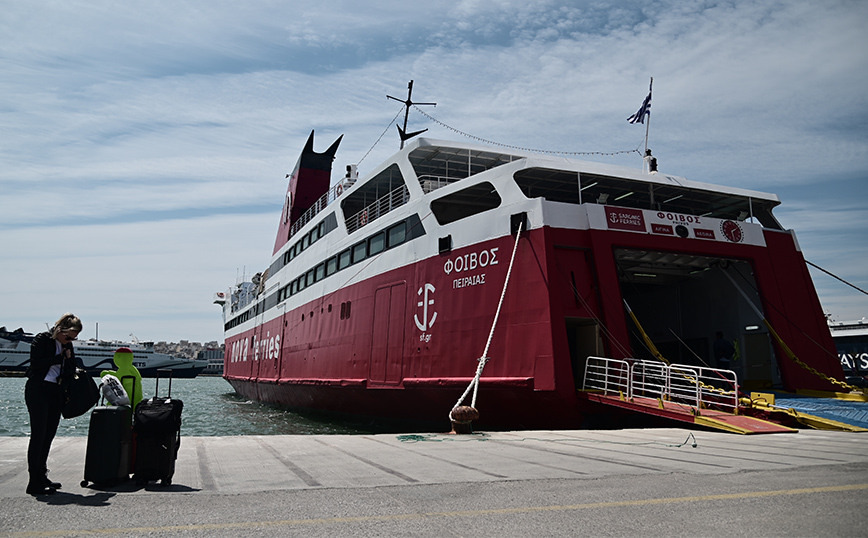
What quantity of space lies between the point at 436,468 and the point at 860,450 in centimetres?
487

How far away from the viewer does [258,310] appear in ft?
106

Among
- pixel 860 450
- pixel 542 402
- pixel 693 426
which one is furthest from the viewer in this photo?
pixel 542 402

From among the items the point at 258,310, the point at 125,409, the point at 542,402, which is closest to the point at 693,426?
the point at 542,402

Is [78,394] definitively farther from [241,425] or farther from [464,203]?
[241,425]

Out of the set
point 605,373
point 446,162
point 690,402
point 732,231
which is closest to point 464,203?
point 446,162

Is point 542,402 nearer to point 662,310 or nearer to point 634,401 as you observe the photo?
point 634,401

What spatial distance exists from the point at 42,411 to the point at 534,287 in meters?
8.84

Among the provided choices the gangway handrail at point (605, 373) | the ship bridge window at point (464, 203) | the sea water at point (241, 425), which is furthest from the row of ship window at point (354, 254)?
the gangway handrail at point (605, 373)

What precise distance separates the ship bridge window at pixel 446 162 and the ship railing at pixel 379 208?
68 centimetres

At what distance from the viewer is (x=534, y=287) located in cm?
1206

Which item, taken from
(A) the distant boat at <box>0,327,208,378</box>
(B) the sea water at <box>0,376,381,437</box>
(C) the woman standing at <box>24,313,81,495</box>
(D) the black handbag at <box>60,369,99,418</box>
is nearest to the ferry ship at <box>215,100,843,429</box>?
(B) the sea water at <box>0,376,381,437</box>

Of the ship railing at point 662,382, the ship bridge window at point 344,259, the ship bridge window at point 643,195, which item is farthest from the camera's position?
the ship bridge window at point 344,259

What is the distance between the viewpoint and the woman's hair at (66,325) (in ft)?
16.4

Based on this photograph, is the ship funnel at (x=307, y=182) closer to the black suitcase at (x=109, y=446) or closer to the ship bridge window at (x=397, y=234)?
the ship bridge window at (x=397, y=234)
